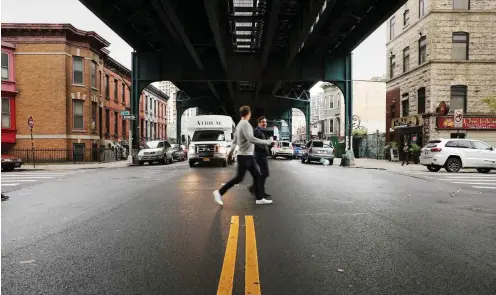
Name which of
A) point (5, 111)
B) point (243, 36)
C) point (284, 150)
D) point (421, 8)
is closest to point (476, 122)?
point (421, 8)

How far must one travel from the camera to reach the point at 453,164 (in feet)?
64.2

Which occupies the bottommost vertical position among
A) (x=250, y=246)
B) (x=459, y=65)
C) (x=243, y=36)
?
(x=250, y=246)

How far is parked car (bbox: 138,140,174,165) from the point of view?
Answer: 26.5m

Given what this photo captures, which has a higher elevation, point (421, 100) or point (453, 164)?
point (421, 100)

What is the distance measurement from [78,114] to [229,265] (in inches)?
1156

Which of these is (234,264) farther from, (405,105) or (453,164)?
(405,105)

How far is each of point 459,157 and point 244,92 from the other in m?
25.2

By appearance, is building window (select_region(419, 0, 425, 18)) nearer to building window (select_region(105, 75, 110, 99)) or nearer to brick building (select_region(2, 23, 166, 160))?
brick building (select_region(2, 23, 166, 160))

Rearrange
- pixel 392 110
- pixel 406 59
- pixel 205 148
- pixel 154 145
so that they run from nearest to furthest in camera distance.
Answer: pixel 205 148 < pixel 154 145 < pixel 406 59 < pixel 392 110

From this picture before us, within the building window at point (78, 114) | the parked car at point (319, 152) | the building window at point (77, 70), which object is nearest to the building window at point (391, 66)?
the parked car at point (319, 152)

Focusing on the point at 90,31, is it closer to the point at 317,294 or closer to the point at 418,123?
the point at 418,123

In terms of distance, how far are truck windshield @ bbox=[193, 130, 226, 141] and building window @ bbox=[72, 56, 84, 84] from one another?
12862mm

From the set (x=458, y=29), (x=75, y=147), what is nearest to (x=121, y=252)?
(x=75, y=147)

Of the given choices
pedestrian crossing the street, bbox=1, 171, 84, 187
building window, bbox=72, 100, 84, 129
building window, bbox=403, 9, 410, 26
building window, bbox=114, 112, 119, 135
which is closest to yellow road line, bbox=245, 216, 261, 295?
pedestrian crossing the street, bbox=1, 171, 84, 187
